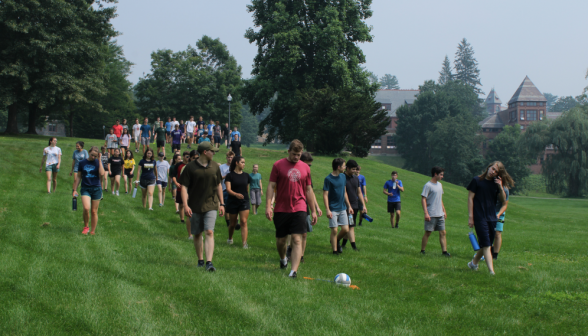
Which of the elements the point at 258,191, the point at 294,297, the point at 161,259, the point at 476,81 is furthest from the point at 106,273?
the point at 476,81

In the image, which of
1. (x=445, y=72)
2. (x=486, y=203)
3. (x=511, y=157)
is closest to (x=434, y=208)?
(x=486, y=203)

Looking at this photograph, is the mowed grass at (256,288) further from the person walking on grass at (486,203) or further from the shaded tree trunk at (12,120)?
the shaded tree trunk at (12,120)

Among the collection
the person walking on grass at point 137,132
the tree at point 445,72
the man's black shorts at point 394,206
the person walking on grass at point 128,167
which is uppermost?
the tree at point 445,72

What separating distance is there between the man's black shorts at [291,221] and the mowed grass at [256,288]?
2.35ft

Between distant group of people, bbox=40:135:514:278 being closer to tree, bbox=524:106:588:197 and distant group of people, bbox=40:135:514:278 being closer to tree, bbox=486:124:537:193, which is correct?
tree, bbox=524:106:588:197

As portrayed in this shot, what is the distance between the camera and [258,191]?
1509 centimetres

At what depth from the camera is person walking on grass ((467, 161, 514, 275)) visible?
792 cm

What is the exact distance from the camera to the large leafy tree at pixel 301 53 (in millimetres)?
40281

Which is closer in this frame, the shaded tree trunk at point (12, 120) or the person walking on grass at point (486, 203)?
Answer: the person walking on grass at point (486, 203)

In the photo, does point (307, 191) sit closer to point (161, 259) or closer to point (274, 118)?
point (161, 259)

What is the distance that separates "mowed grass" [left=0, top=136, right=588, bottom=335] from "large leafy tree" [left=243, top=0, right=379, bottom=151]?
29.0m

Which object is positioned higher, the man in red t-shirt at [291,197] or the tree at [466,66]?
the tree at [466,66]

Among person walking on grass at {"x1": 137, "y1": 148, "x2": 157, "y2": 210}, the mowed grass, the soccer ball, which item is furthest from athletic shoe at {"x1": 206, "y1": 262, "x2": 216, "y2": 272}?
person walking on grass at {"x1": 137, "y1": 148, "x2": 157, "y2": 210}

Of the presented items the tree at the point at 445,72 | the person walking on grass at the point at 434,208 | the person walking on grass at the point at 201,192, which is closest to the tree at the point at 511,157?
the tree at the point at 445,72
